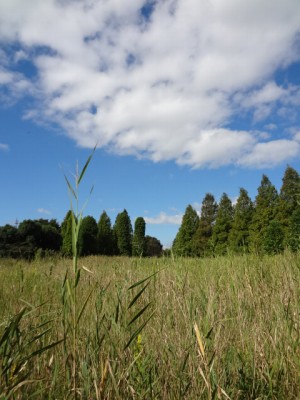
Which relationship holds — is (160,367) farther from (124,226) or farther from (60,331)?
(124,226)

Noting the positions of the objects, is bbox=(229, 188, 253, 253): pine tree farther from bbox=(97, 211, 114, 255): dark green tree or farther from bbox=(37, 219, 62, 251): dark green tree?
bbox=(37, 219, 62, 251): dark green tree

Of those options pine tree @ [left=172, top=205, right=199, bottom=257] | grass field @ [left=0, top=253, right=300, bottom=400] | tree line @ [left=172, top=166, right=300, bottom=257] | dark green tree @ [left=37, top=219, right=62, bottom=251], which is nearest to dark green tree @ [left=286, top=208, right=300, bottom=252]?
tree line @ [left=172, top=166, right=300, bottom=257]

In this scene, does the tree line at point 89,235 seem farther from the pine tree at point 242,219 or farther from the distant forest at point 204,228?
the pine tree at point 242,219

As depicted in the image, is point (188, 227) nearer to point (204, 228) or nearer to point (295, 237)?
point (204, 228)

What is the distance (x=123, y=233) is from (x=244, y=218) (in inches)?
612

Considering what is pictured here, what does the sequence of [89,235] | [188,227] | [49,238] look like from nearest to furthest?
[49,238] → [89,235] → [188,227]

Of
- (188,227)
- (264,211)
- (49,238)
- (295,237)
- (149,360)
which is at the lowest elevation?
(149,360)

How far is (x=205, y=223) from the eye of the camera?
34.6 meters

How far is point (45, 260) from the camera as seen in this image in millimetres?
9797

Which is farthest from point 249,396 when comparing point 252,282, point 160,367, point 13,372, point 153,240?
point 153,240

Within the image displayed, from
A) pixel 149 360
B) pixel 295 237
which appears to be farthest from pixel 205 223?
pixel 149 360

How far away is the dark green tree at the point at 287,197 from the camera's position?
22.7 meters

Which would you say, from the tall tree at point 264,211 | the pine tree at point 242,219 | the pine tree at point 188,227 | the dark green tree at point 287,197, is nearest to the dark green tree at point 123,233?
the pine tree at point 188,227

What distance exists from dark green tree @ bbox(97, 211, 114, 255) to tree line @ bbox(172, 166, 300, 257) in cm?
777
